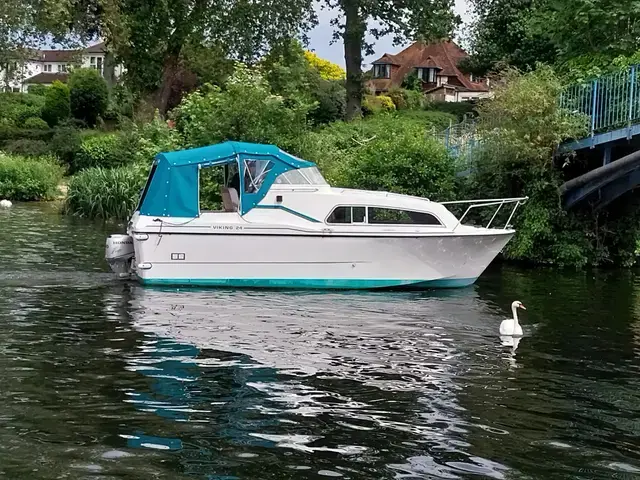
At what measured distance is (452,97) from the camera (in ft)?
254

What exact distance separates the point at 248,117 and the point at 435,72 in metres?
57.0

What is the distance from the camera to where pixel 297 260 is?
1761cm

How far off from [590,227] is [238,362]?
1463cm

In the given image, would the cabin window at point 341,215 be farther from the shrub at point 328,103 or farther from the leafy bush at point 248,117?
the shrub at point 328,103

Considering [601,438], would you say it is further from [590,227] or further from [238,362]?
[590,227]

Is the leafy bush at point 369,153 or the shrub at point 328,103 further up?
the shrub at point 328,103

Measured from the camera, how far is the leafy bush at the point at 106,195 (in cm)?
3319

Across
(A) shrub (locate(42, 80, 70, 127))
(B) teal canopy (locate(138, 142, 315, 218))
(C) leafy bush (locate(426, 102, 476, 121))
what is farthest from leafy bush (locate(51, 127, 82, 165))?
(B) teal canopy (locate(138, 142, 315, 218))

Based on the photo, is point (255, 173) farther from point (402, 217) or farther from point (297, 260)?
point (402, 217)

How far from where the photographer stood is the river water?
Answer: 25.1ft

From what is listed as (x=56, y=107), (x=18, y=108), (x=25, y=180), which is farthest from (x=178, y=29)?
(x=18, y=108)

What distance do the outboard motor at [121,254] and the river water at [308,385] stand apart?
496 mm

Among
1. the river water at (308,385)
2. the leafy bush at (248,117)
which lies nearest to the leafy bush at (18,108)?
the leafy bush at (248,117)

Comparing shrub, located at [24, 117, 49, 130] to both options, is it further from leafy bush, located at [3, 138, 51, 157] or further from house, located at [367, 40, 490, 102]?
house, located at [367, 40, 490, 102]
